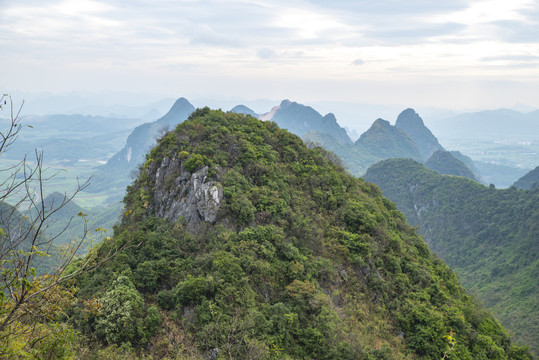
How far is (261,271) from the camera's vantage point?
16.0m

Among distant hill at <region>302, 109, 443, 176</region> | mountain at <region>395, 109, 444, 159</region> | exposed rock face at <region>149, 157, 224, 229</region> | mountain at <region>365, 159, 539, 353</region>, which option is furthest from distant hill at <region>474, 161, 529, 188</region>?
exposed rock face at <region>149, 157, 224, 229</region>

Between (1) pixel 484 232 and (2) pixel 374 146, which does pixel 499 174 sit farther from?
(1) pixel 484 232

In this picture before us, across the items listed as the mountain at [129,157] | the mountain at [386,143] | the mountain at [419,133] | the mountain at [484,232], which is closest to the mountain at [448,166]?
the mountain at [386,143]

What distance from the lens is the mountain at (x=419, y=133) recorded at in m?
184

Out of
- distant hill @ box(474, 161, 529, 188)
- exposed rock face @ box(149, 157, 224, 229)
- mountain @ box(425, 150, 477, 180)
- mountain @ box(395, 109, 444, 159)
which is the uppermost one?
mountain @ box(395, 109, 444, 159)

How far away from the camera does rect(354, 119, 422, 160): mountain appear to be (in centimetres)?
15100

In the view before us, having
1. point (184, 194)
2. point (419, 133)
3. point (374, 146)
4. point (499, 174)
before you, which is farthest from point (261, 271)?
point (499, 174)

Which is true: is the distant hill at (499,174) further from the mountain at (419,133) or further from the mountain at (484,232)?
the mountain at (484,232)

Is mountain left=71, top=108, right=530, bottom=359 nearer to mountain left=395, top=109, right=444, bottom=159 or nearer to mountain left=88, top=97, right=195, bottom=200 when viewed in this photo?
mountain left=88, top=97, right=195, bottom=200

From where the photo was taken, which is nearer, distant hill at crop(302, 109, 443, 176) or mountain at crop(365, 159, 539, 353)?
mountain at crop(365, 159, 539, 353)

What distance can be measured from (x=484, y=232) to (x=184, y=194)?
2395 inches

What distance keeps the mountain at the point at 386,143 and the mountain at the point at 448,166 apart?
28340 mm

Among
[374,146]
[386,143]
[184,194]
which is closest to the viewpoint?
[184,194]

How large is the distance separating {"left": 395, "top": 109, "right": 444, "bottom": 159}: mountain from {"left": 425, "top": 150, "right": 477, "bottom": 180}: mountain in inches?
2384
